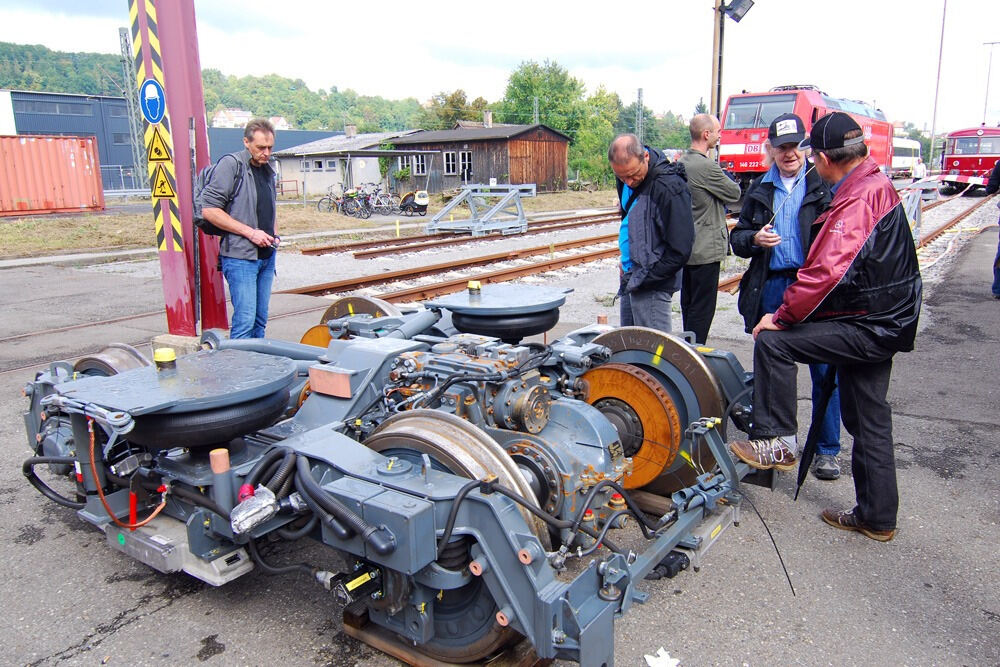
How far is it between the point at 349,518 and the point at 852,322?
2603 mm

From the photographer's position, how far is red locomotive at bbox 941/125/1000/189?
122 ft

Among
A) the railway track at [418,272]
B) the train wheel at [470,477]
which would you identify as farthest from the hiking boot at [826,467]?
the railway track at [418,272]

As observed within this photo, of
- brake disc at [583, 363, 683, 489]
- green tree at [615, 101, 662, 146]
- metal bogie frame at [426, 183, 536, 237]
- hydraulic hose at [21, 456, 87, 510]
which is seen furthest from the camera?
green tree at [615, 101, 662, 146]

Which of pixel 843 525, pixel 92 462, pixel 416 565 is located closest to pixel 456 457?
pixel 416 565

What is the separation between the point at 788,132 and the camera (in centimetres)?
434

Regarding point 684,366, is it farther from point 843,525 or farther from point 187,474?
point 187,474

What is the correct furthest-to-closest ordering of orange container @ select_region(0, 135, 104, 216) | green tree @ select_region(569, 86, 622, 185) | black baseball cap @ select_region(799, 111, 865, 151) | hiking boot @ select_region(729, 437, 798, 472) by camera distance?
green tree @ select_region(569, 86, 622, 185) < orange container @ select_region(0, 135, 104, 216) < hiking boot @ select_region(729, 437, 798, 472) < black baseball cap @ select_region(799, 111, 865, 151)

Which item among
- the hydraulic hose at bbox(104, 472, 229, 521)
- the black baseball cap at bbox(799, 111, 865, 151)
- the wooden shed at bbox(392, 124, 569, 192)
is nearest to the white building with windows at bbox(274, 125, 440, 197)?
the wooden shed at bbox(392, 124, 569, 192)

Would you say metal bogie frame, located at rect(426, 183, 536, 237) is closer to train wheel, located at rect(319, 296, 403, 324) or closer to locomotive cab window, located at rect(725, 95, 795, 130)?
locomotive cab window, located at rect(725, 95, 795, 130)

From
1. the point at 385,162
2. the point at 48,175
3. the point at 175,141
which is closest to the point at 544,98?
the point at 385,162

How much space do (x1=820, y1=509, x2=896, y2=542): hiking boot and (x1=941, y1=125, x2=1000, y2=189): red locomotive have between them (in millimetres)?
41248

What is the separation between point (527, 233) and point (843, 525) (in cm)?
1740

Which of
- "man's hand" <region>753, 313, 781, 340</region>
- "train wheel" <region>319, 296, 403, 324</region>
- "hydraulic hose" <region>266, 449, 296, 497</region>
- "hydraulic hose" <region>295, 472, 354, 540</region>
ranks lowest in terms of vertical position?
"hydraulic hose" <region>295, 472, 354, 540</region>

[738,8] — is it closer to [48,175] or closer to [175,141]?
[175,141]
